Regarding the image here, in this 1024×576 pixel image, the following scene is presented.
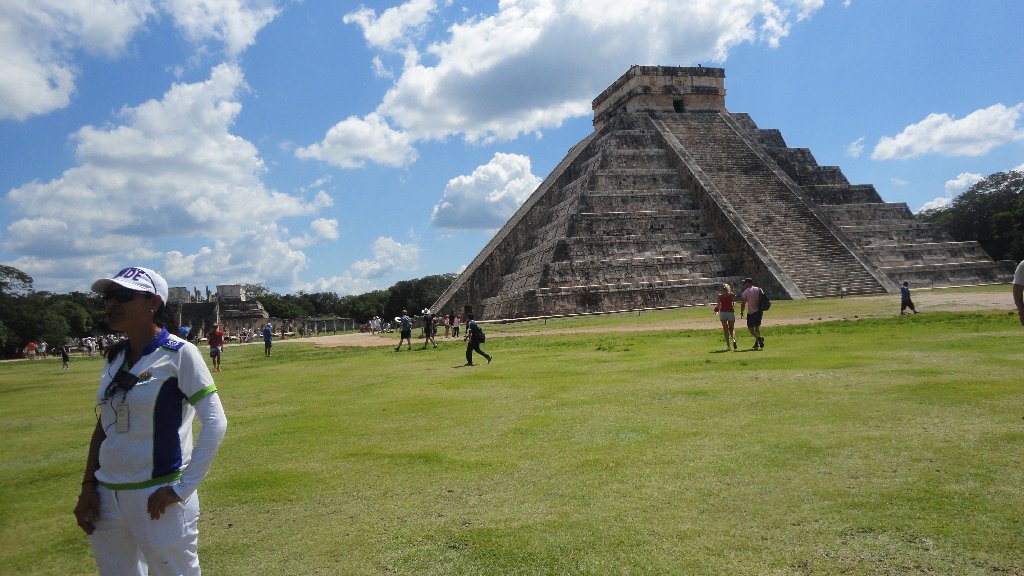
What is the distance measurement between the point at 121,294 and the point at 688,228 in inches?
1167

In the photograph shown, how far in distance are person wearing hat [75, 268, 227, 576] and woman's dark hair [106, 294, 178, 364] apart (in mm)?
75

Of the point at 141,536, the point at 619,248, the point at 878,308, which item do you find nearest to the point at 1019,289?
the point at 141,536

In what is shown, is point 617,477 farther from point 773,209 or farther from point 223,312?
point 223,312

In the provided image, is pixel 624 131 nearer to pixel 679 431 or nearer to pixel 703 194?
pixel 703 194

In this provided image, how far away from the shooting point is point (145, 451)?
2.63 meters

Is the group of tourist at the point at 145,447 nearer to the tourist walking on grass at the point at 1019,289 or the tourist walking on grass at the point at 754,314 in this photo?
the tourist walking on grass at the point at 1019,289

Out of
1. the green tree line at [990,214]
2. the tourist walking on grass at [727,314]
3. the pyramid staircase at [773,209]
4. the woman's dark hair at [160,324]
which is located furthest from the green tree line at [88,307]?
the green tree line at [990,214]

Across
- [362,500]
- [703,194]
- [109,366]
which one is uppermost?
[703,194]

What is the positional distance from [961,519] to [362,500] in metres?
3.60

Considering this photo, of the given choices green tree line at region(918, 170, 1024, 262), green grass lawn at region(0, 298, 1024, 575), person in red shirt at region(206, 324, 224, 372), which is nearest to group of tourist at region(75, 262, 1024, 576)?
green grass lawn at region(0, 298, 1024, 575)

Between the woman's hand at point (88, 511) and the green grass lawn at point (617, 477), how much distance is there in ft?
3.50

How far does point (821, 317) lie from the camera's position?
59.2ft

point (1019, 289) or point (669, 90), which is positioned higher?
point (669, 90)

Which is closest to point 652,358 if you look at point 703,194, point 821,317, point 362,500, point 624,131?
point 362,500
